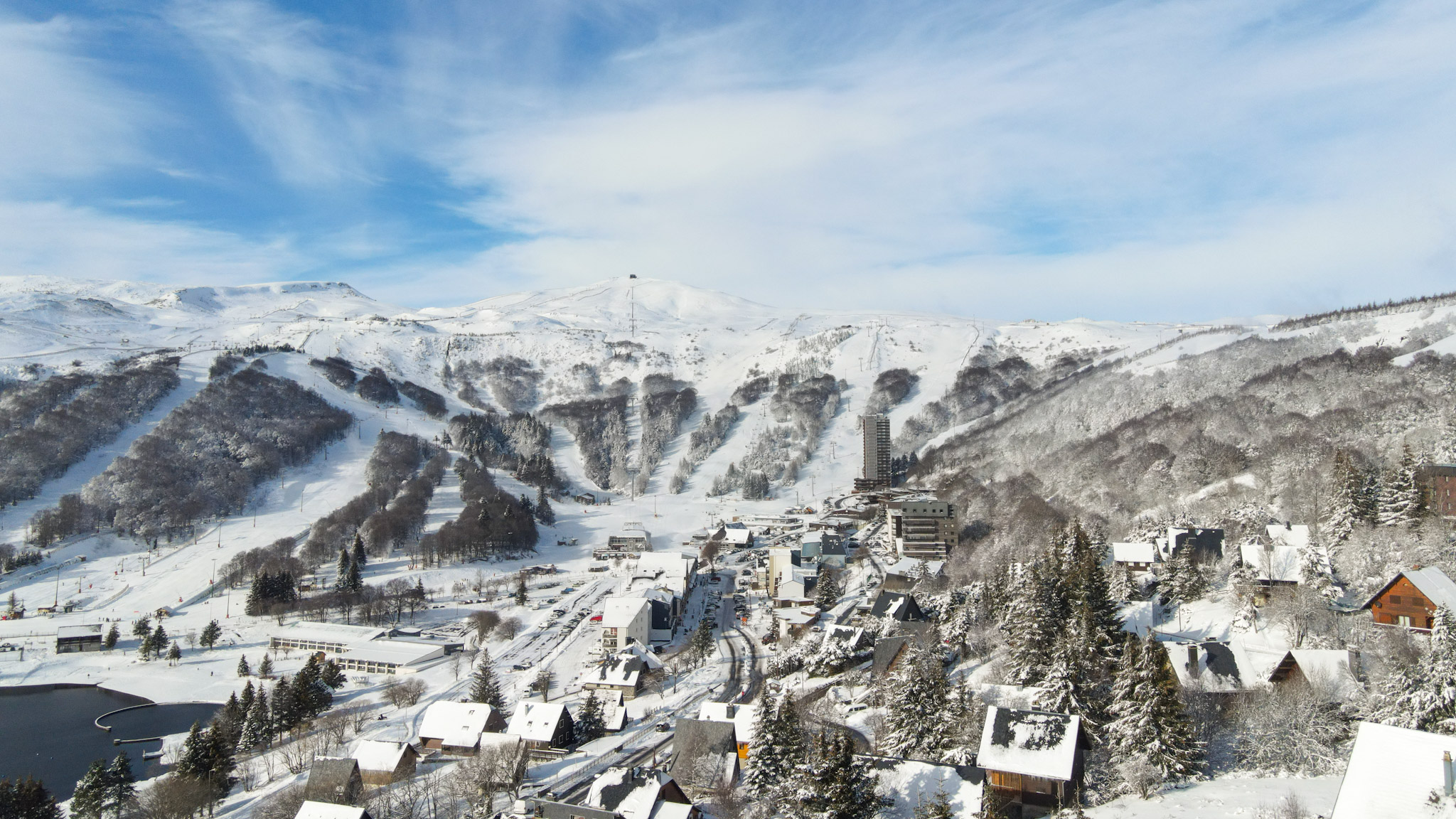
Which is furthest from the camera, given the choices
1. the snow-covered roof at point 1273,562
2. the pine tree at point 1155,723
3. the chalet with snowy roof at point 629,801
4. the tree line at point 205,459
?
the tree line at point 205,459

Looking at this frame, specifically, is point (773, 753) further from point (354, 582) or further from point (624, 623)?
point (354, 582)

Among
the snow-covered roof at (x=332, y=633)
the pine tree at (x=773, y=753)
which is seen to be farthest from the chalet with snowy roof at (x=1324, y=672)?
the snow-covered roof at (x=332, y=633)

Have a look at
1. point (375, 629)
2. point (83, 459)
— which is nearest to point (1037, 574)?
point (375, 629)

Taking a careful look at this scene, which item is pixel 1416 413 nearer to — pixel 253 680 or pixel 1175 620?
pixel 1175 620

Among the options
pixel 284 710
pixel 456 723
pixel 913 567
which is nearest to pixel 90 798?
pixel 284 710

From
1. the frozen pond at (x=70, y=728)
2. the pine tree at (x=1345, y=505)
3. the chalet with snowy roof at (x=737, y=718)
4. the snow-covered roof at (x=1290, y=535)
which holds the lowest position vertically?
the frozen pond at (x=70, y=728)

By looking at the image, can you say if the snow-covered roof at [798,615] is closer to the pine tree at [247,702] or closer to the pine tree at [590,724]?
the pine tree at [590,724]
